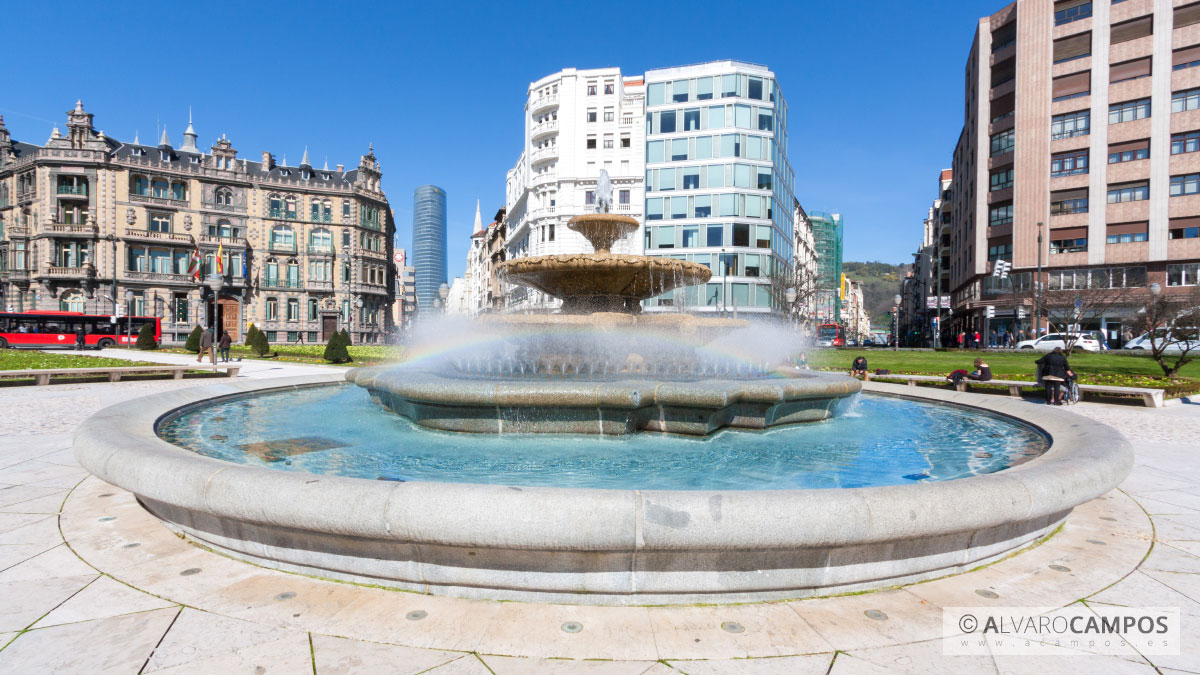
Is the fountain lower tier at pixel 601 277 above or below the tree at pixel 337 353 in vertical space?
above

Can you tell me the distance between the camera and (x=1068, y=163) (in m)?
45.4

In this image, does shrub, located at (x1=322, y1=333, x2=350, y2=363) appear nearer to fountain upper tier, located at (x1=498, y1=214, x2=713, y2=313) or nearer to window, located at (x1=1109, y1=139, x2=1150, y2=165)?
fountain upper tier, located at (x1=498, y1=214, x2=713, y2=313)

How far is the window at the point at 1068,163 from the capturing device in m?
45.0

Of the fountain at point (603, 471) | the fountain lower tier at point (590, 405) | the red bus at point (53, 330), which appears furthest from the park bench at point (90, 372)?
the red bus at point (53, 330)

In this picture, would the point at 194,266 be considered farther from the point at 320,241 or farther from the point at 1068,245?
the point at 1068,245

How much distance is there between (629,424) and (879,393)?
26.5 feet

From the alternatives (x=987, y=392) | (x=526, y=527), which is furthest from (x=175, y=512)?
(x=987, y=392)

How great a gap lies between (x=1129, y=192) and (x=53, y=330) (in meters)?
78.7

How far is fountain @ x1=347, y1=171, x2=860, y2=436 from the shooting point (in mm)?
7085

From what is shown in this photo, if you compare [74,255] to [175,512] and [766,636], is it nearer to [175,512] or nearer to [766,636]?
[175,512]

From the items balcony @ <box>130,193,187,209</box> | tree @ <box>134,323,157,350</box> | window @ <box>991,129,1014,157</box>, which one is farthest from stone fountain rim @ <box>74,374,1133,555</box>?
balcony @ <box>130,193,187,209</box>

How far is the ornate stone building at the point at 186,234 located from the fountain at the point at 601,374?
5314 cm

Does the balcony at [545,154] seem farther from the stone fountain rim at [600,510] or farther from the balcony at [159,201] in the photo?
the stone fountain rim at [600,510]

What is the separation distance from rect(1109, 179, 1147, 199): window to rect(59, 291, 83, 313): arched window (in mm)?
87758
